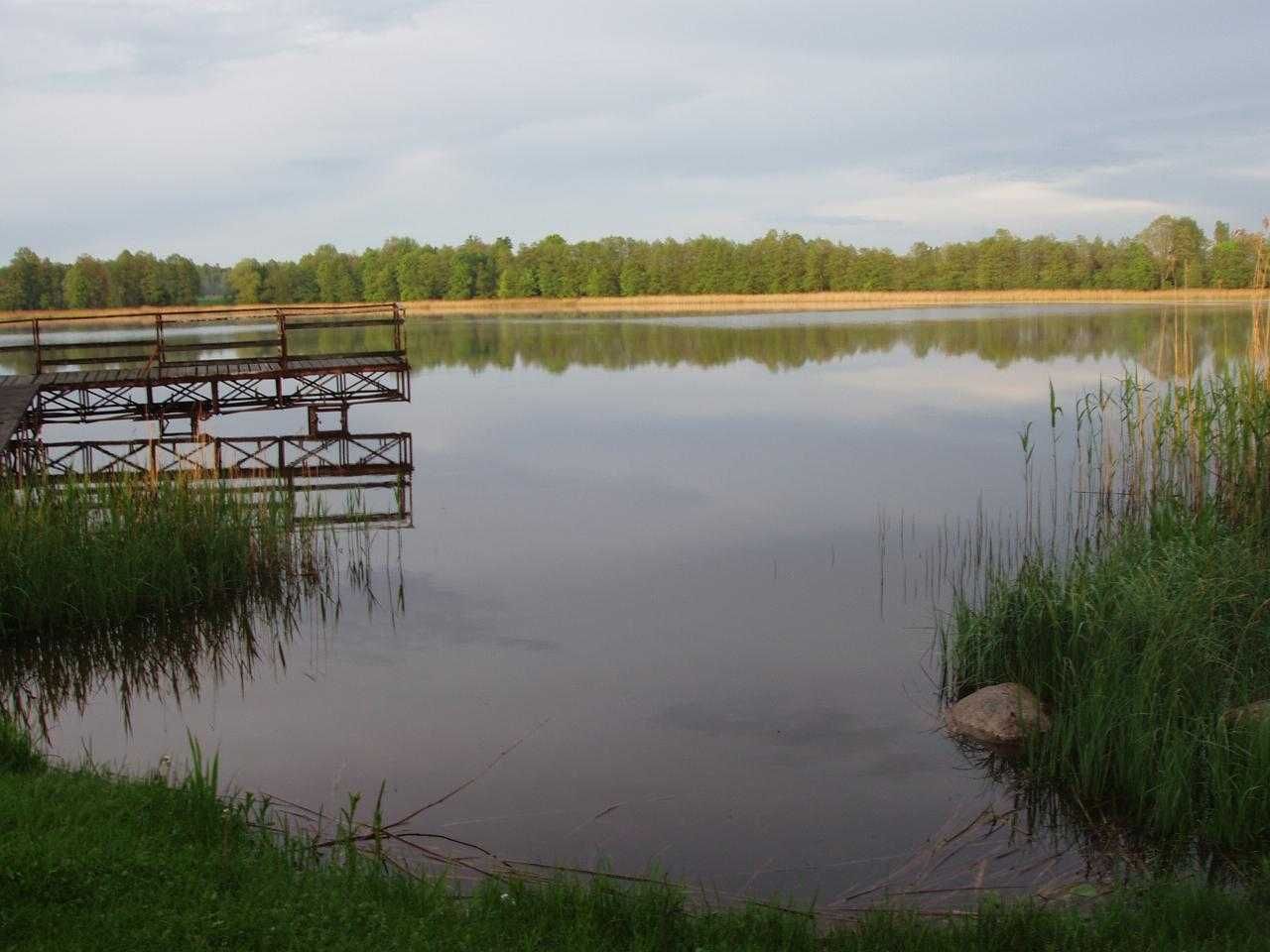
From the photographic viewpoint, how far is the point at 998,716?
233 inches

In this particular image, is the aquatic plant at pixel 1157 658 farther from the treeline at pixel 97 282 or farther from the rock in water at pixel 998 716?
the treeline at pixel 97 282

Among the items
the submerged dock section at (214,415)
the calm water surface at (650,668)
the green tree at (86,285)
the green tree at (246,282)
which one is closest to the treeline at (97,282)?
the green tree at (86,285)

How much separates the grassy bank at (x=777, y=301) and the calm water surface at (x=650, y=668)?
3153 centimetres

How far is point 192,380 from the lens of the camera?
16938 millimetres

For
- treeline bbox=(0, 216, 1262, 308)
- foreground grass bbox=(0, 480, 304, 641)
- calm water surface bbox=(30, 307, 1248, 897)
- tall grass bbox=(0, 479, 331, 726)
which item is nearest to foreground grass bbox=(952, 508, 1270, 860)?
calm water surface bbox=(30, 307, 1248, 897)

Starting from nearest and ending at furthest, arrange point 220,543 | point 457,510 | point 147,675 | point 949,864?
point 949,864 < point 147,675 < point 220,543 < point 457,510

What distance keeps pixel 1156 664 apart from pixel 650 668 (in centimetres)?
310

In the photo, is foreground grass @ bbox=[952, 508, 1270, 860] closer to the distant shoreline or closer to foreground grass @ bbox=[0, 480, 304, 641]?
foreground grass @ bbox=[0, 480, 304, 641]

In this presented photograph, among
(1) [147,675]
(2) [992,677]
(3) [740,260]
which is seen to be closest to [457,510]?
(1) [147,675]

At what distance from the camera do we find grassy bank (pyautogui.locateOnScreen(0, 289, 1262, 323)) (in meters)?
52.8

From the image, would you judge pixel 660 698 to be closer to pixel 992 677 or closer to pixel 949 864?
pixel 992 677

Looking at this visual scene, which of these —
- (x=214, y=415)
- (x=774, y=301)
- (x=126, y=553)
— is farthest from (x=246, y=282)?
(x=126, y=553)

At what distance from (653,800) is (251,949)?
252 centimetres

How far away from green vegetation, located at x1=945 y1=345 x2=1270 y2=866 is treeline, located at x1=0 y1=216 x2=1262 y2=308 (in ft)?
165
